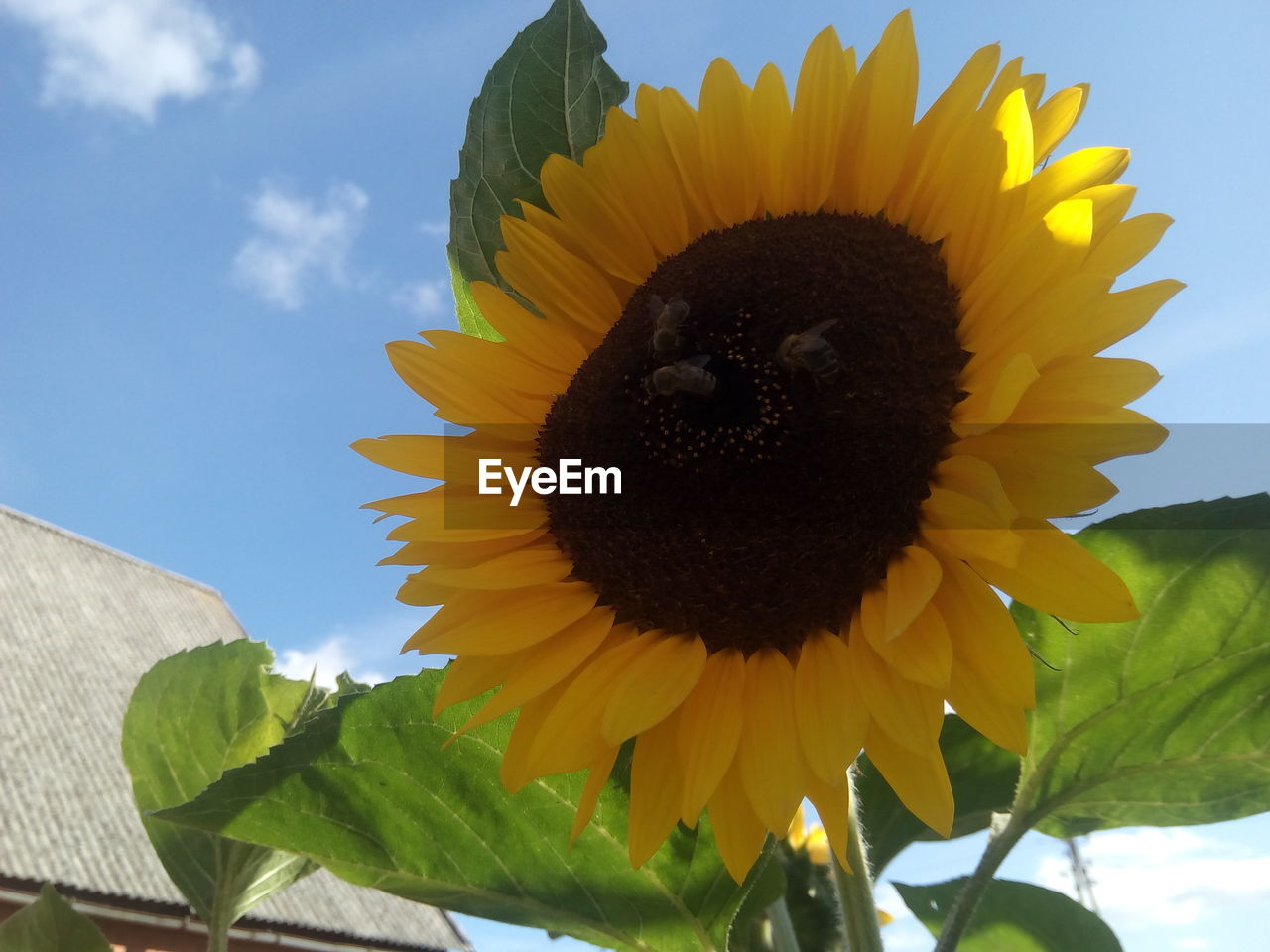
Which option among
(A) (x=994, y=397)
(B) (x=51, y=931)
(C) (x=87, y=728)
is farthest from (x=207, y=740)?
(C) (x=87, y=728)

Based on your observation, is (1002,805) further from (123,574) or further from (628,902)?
(123,574)

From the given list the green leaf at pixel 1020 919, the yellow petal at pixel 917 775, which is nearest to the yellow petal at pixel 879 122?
the yellow petal at pixel 917 775

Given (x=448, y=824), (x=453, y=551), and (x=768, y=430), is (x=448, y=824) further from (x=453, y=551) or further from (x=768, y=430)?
(x=768, y=430)

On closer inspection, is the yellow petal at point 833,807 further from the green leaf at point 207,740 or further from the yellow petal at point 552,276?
the green leaf at point 207,740

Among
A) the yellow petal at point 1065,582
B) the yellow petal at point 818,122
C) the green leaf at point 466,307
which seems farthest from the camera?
the green leaf at point 466,307

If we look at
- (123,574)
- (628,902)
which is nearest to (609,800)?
(628,902)

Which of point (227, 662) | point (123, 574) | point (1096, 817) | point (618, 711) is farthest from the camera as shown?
point (123, 574)
